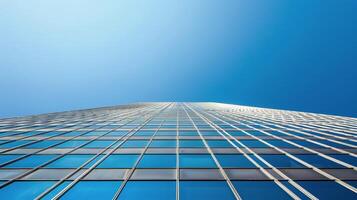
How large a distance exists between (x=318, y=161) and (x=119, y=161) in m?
12.2

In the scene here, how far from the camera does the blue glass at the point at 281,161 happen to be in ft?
44.8

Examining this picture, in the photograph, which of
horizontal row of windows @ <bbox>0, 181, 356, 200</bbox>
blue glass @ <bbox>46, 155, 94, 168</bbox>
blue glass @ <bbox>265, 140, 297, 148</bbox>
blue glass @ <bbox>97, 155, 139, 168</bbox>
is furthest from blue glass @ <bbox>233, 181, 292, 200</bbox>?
blue glass @ <bbox>46, 155, 94, 168</bbox>

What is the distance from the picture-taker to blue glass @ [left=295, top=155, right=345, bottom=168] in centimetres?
1360

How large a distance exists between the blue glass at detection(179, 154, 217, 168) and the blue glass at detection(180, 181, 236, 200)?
2.16 metres

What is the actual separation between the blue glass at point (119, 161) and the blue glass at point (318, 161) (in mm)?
10718

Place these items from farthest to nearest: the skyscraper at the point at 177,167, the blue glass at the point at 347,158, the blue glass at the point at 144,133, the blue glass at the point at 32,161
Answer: the blue glass at the point at 144,133, the blue glass at the point at 347,158, the blue glass at the point at 32,161, the skyscraper at the point at 177,167

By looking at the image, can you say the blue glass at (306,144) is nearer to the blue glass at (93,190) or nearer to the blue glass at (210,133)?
the blue glass at (210,133)

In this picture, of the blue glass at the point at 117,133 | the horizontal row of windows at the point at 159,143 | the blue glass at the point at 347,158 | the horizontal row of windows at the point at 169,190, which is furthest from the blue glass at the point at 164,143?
the blue glass at the point at 347,158

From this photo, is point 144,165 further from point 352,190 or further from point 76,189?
point 352,190

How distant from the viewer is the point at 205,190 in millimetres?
10672

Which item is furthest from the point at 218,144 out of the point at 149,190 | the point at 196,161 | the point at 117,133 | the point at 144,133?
the point at 117,133

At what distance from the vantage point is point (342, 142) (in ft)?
64.1

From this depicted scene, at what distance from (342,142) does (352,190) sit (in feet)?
35.5

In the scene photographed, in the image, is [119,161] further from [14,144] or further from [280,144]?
[280,144]
